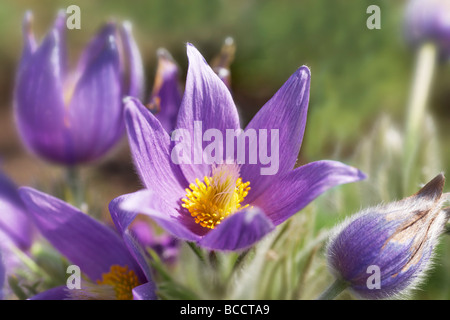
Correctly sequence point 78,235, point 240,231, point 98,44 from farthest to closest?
1. point 98,44
2. point 78,235
3. point 240,231

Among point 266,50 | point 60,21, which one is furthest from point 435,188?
point 266,50

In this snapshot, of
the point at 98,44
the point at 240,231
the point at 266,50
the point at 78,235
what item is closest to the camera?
the point at 240,231

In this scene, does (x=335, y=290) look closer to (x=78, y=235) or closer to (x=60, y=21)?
(x=78, y=235)

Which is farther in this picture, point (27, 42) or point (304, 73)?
point (27, 42)

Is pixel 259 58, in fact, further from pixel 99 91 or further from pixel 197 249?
pixel 197 249

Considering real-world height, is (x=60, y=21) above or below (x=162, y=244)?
above

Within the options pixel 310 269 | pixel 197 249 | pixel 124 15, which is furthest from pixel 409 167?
pixel 124 15

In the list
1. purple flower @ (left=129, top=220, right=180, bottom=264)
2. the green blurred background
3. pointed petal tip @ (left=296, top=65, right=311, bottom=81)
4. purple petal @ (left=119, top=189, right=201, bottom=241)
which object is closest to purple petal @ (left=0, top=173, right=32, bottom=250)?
purple flower @ (left=129, top=220, right=180, bottom=264)
